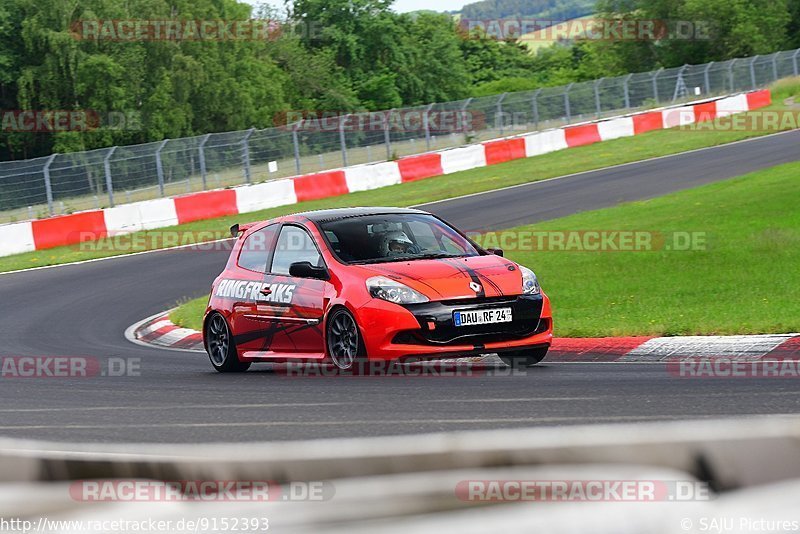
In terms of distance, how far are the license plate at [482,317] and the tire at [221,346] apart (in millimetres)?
2692

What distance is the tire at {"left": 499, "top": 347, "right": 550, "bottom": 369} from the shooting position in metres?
9.82

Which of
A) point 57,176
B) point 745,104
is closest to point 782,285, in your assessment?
point 57,176

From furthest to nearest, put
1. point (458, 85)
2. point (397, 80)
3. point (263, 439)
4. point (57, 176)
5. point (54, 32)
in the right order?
1. point (458, 85)
2. point (397, 80)
3. point (54, 32)
4. point (57, 176)
5. point (263, 439)

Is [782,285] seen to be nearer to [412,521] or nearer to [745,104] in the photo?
[412,521]

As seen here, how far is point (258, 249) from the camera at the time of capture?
446 inches

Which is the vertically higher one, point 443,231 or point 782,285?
point 443,231

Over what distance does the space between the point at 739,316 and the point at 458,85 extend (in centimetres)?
8339

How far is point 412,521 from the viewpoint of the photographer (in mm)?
3002

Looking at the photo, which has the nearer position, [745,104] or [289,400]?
[289,400]

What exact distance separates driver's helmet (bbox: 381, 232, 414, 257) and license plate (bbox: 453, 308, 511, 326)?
1.26 meters

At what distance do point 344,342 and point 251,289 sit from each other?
5.25 ft

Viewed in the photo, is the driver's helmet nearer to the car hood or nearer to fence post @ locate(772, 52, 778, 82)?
the car hood

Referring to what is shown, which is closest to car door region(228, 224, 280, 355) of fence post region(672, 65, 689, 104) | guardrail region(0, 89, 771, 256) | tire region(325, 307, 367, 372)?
tire region(325, 307, 367, 372)

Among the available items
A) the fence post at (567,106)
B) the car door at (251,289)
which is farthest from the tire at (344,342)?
the fence post at (567,106)
